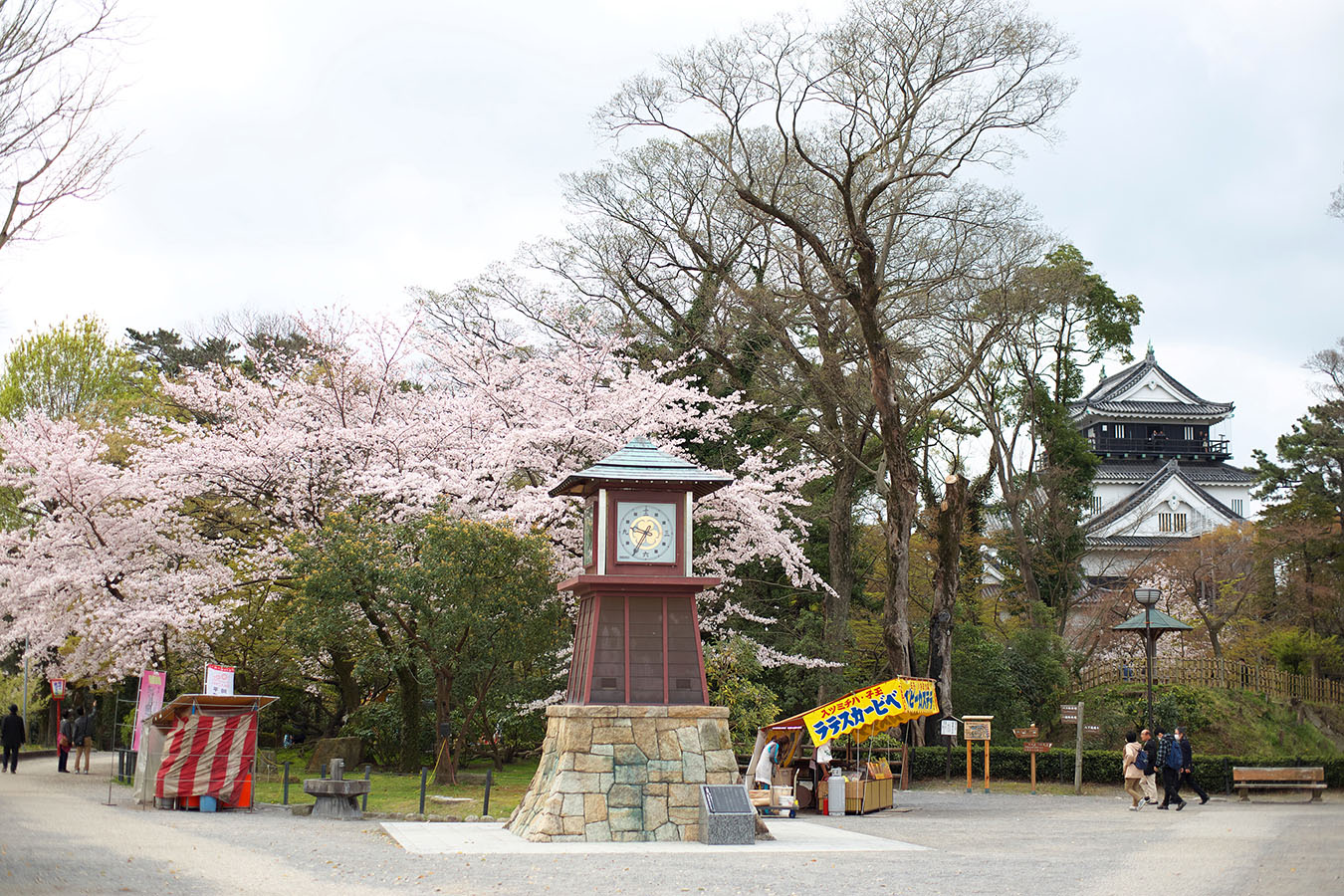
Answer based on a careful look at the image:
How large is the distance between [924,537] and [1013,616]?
7.26 metres

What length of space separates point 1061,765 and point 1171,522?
28.7 m

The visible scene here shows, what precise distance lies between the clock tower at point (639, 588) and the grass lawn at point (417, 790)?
149 inches

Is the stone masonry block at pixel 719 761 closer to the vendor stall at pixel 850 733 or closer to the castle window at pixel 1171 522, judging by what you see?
the vendor stall at pixel 850 733

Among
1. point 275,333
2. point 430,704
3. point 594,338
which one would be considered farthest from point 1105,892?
point 275,333

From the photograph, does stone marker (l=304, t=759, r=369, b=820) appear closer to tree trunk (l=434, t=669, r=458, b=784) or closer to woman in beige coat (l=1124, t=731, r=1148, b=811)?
tree trunk (l=434, t=669, r=458, b=784)

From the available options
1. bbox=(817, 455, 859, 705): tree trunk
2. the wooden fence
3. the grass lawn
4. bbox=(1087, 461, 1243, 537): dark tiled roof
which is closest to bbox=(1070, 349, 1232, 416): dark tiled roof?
bbox=(1087, 461, 1243, 537): dark tiled roof

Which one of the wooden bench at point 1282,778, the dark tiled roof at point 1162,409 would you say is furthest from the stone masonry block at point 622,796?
the dark tiled roof at point 1162,409

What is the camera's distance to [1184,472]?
52.7 meters

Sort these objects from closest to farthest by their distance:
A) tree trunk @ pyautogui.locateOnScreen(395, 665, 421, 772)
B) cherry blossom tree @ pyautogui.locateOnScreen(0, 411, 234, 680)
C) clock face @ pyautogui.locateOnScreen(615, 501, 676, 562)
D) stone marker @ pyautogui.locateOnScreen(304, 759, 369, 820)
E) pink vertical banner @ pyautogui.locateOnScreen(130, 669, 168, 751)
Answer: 1. clock face @ pyautogui.locateOnScreen(615, 501, 676, 562)
2. stone marker @ pyautogui.locateOnScreen(304, 759, 369, 820)
3. pink vertical banner @ pyautogui.locateOnScreen(130, 669, 168, 751)
4. cherry blossom tree @ pyautogui.locateOnScreen(0, 411, 234, 680)
5. tree trunk @ pyautogui.locateOnScreen(395, 665, 421, 772)

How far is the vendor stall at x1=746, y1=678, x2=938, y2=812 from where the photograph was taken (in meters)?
17.0

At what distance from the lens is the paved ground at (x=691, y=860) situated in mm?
10367

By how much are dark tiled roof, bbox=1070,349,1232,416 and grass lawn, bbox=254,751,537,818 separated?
3581 centimetres

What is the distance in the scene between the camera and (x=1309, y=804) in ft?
67.8

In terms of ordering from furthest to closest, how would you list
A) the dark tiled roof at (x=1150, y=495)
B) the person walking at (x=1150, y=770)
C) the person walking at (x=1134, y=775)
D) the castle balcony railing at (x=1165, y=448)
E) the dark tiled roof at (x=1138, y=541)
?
the castle balcony railing at (x=1165, y=448) → the dark tiled roof at (x=1150, y=495) → the dark tiled roof at (x=1138, y=541) → the person walking at (x=1150, y=770) → the person walking at (x=1134, y=775)
